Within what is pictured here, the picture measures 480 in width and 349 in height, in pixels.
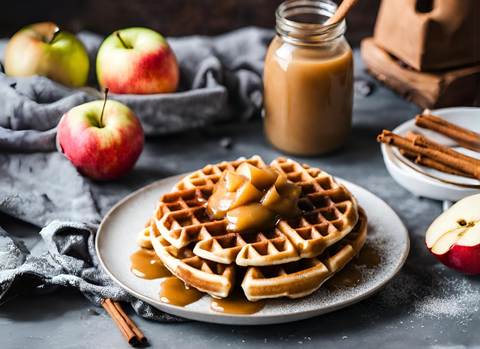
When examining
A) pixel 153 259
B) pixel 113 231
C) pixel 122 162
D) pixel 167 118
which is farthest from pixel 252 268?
Result: pixel 167 118

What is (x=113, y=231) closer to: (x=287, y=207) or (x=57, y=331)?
(x=57, y=331)

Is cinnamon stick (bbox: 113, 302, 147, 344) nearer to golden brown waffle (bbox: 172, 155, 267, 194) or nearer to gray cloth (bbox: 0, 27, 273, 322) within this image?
gray cloth (bbox: 0, 27, 273, 322)

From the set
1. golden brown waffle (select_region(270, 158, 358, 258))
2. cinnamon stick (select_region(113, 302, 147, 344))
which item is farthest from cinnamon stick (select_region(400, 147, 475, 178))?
cinnamon stick (select_region(113, 302, 147, 344))

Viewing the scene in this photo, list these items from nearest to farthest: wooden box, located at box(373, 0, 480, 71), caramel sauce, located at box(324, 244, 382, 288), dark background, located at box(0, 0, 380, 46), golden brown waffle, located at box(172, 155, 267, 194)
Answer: caramel sauce, located at box(324, 244, 382, 288)
golden brown waffle, located at box(172, 155, 267, 194)
wooden box, located at box(373, 0, 480, 71)
dark background, located at box(0, 0, 380, 46)

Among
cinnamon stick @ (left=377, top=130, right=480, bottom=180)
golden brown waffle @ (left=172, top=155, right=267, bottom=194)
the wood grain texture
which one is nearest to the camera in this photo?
golden brown waffle @ (left=172, top=155, right=267, bottom=194)

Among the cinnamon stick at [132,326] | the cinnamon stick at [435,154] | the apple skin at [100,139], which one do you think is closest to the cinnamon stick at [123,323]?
the cinnamon stick at [132,326]
